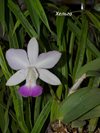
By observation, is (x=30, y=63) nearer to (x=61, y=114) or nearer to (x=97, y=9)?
(x=61, y=114)

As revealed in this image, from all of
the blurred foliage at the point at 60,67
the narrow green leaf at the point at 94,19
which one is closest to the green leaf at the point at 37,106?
the blurred foliage at the point at 60,67

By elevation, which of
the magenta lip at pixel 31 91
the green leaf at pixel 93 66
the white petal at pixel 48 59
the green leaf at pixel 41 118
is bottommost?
the green leaf at pixel 41 118

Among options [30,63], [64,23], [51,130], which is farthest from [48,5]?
[51,130]

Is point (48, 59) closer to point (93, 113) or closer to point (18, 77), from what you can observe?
point (18, 77)

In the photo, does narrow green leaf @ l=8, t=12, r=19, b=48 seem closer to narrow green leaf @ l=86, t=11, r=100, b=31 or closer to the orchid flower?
the orchid flower

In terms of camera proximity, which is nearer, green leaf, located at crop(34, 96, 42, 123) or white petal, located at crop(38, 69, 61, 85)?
white petal, located at crop(38, 69, 61, 85)

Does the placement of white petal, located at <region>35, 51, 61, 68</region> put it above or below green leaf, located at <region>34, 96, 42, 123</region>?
above

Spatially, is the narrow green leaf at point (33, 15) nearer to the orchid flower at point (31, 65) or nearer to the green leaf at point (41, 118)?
the orchid flower at point (31, 65)

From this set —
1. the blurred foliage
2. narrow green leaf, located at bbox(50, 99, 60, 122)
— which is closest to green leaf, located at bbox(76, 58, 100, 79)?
the blurred foliage
